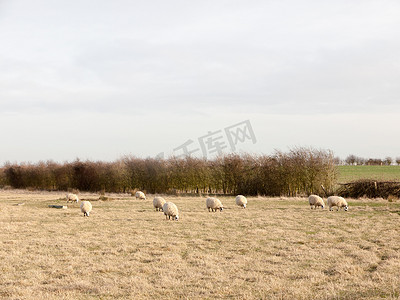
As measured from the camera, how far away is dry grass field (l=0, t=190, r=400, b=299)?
24.5 ft

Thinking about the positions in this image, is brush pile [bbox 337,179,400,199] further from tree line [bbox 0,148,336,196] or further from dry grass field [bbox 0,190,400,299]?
dry grass field [bbox 0,190,400,299]

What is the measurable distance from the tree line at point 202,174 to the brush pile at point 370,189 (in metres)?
1.94

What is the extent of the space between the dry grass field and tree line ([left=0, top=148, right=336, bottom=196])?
18.4 meters

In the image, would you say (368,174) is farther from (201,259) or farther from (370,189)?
(201,259)

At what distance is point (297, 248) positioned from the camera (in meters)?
11.3

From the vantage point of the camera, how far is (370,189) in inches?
1239

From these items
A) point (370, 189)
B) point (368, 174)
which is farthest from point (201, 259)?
point (368, 174)

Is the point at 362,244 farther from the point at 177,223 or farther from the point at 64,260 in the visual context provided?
the point at 64,260

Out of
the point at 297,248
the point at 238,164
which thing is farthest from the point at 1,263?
the point at 238,164

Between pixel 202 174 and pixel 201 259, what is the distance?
2971cm

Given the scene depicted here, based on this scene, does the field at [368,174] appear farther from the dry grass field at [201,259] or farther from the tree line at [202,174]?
the dry grass field at [201,259]

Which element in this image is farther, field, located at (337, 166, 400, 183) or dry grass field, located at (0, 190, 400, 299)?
field, located at (337, 166, 400, 183)

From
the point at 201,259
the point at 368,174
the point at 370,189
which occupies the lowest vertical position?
the point at 201,259

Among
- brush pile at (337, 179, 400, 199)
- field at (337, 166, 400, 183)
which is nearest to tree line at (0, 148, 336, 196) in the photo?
brush pile at (337, 179, 400, 199)
